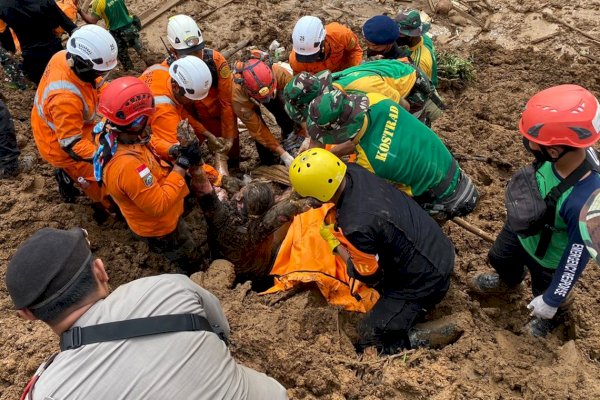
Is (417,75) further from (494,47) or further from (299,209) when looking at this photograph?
(494,47)

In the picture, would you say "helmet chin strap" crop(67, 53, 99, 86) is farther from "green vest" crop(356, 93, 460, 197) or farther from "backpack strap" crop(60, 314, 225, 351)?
"backpack strap" crop(60, 314, 225, 351)

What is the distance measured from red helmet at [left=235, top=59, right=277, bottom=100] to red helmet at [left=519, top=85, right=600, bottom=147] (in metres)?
2.69

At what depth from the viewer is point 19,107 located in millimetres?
6570

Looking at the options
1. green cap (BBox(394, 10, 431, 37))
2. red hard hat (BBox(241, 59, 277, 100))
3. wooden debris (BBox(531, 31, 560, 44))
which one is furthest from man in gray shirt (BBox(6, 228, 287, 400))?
wooden debris (BBox(531, 31, 560, 44))

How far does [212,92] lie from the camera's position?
537cm

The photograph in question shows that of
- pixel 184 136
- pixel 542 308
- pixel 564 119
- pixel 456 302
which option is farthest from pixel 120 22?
pixel 542 308

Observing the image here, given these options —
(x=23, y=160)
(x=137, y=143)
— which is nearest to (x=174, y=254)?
(x=137, y=143)

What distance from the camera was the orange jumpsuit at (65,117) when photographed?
168 inches

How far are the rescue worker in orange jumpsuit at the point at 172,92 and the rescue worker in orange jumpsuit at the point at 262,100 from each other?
0.48 metres

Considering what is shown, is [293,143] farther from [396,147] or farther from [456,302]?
[456,302]

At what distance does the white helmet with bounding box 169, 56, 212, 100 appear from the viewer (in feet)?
15.1

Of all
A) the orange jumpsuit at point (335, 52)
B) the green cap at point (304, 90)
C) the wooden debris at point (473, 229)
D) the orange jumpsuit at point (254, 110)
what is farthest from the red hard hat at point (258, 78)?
the wooden debris at point (473, 229)

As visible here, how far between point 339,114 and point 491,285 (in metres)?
1.94

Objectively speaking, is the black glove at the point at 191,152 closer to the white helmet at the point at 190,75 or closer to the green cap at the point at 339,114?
the white helmet at the point at 190,75
